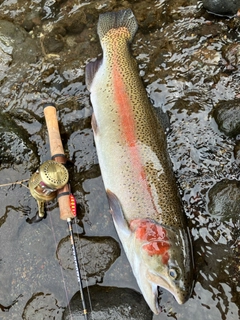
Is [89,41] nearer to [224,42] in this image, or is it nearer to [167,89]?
[167,89]

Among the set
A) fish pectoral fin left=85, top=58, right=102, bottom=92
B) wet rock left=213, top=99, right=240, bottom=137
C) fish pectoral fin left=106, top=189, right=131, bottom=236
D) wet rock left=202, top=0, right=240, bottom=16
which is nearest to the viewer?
fish pectoral fin left=106, top=189, right=131, bottom=236

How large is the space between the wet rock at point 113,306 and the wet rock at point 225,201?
965mm

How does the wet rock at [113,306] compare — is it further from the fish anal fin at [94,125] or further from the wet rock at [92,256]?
the fish anal fin at [94,125]

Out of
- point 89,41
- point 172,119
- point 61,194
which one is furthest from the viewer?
point 89,41

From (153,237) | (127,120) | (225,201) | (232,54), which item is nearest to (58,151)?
(127,120)

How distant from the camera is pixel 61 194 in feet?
9.18

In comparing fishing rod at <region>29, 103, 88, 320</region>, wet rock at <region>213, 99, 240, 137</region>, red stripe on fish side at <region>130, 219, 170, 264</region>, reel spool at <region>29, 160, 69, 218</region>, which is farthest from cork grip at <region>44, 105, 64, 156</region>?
wet rock at <region>213, 99, 240, 137</region>

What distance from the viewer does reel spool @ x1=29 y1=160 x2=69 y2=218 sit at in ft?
8.70

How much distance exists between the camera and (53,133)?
304 centimetres

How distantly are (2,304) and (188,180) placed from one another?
A: 1.94 m

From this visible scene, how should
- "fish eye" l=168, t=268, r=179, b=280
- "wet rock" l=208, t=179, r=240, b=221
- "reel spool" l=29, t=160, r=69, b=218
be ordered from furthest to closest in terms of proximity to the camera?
1. "wet rock" l=208, t=179, r=240, b=221
2. "reel spool" l=29, t=160, r=69, b=218
3. "fish eye" l=168, t=268, r=179, b=280

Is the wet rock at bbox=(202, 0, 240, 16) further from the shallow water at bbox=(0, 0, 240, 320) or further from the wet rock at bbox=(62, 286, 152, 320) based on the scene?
the wet rock at bbox=(62, 286, 152, 320)

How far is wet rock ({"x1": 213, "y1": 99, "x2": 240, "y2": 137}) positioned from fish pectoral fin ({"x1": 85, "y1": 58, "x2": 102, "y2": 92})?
1229 millimetres

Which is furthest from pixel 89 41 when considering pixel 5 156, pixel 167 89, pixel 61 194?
pixel 61 194
